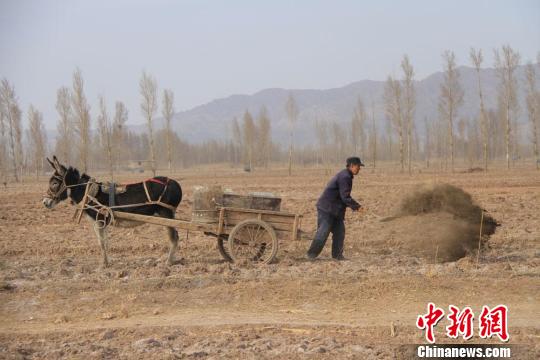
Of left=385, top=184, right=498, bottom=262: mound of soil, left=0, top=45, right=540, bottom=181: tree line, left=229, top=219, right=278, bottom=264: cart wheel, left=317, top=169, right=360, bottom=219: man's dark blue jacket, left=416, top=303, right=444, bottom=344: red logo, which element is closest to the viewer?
left=416, top=303, right=444, bottom=344: red logo

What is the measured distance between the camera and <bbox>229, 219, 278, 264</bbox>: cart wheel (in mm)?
8727

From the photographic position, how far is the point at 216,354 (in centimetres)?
523

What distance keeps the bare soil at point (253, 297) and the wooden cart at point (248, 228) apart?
0.34 meters

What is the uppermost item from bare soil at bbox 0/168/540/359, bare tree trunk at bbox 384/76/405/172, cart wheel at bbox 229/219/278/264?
bare tree trunk at bbox 384/76/405/172

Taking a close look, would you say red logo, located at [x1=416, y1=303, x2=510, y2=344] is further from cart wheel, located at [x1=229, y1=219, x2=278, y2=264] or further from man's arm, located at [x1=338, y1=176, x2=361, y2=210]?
cart wheel, located at [x1=229, y1=219, x2=278, y2=264]

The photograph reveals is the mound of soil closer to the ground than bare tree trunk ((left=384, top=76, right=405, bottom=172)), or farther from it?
closer to the ground

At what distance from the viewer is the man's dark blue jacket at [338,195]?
885 cm

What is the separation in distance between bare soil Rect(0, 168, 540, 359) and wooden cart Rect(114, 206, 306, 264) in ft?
1.12

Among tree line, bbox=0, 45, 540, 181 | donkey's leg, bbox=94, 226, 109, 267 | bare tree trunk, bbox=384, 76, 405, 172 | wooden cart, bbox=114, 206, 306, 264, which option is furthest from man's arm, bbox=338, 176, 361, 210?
bare tree trunk, bbox=384, 76, 405, 172

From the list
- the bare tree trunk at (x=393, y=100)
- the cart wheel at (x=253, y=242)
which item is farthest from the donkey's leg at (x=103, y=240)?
the bare tree trunk at (x=393, y=100)

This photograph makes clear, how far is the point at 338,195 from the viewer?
9.10 metres

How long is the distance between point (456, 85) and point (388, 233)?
35.2m

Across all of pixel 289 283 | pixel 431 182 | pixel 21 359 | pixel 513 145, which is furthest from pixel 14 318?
pixel 513 145

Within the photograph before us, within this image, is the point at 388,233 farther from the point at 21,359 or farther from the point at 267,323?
the point at 21,359
